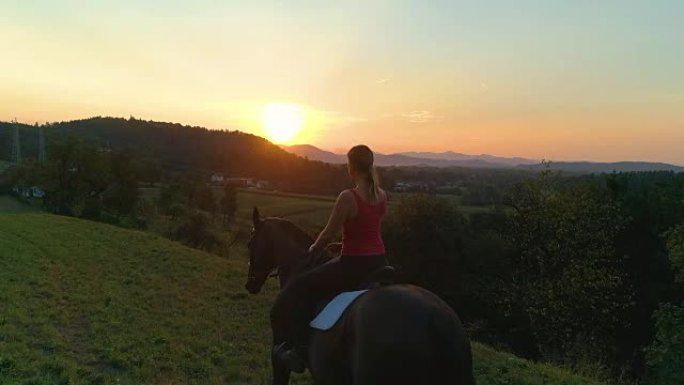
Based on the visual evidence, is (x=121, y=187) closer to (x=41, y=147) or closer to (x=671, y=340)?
(x=41, y=147)

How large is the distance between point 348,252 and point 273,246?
6.97 feet

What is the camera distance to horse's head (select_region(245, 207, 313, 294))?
6.99 m

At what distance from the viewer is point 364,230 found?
532cm

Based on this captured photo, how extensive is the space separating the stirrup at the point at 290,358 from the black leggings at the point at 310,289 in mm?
94

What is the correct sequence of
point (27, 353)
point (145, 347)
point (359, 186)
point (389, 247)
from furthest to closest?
point (389, 247) < point (145, 347) < point (27, 353) < point (359, 186)

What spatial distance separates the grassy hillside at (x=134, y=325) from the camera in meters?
9.41

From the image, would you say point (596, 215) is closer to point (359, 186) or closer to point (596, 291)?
point (596, 291)

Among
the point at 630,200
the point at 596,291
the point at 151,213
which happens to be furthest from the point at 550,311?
the point at 151,213

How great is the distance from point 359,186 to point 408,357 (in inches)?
72.0

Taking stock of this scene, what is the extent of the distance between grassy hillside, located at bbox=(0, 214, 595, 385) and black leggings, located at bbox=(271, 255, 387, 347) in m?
3.79

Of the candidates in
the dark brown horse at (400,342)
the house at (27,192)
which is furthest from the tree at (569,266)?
the house at (27,192)

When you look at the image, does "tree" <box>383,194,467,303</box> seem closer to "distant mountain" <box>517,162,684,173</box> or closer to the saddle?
"distant mountain" <box>517,162,684,173</box>

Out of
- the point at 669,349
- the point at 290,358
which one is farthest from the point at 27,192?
the point at 290,358

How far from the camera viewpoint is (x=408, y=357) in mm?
4238
